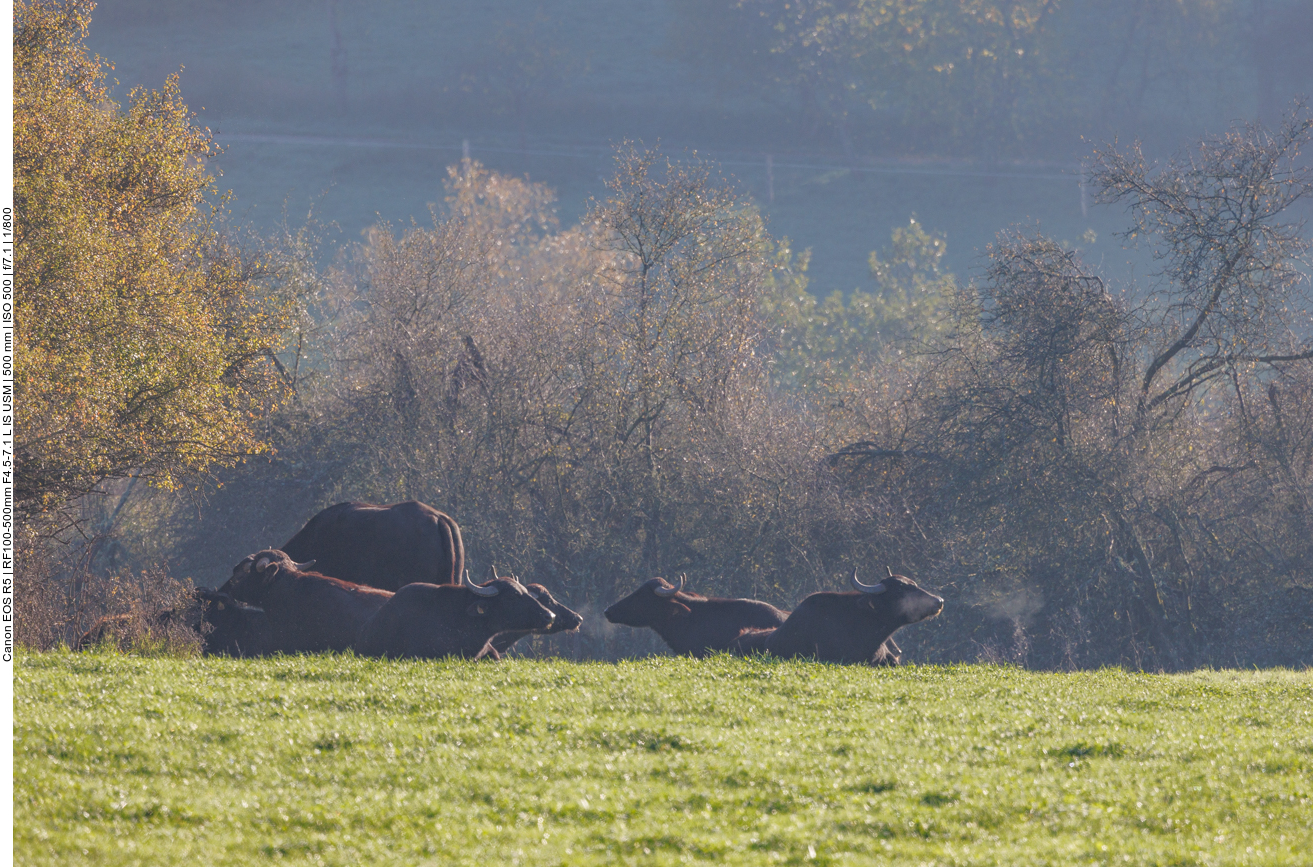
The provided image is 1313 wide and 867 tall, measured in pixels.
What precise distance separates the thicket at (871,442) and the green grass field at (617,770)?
957 centimetres

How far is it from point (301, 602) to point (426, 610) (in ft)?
7.66

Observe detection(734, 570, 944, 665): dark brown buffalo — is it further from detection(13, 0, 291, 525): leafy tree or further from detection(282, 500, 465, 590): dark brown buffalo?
detection(13, 0, 291, 525): leafy tree

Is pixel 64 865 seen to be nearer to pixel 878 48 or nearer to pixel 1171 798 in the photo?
pixel 1171 798

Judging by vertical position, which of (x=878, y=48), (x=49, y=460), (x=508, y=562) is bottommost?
(x=508, y=562)

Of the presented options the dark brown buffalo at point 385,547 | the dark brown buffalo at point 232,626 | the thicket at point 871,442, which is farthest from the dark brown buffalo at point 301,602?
the thicket at point 871,442

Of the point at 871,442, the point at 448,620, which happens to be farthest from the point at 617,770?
the point at 871,442

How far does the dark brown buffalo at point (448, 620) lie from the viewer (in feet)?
52.7

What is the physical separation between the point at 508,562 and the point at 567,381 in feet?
17.8

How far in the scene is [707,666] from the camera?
1472cm

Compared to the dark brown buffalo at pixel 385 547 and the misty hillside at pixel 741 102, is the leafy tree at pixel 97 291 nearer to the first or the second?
the dark brown buffalo at pixel 385 547

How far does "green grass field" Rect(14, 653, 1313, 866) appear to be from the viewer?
7.82m

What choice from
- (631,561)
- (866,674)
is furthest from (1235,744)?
(631,561)

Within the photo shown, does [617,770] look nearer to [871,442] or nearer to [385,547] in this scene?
[385,547]

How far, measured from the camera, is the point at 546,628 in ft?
56.0
